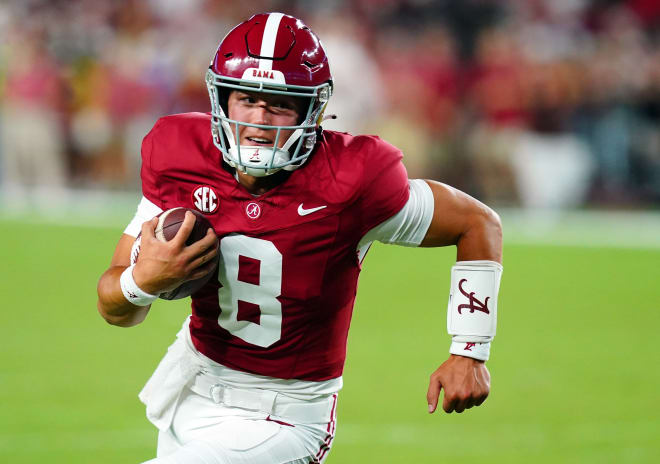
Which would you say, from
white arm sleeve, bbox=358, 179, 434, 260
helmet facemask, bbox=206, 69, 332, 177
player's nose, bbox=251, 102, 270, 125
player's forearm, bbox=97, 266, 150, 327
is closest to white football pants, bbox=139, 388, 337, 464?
player's forearm, bbox=97, 266, 150, 327

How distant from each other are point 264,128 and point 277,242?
1.09 ft

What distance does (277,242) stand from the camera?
9.84 feet

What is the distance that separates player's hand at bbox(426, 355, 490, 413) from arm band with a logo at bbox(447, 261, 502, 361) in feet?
0.12

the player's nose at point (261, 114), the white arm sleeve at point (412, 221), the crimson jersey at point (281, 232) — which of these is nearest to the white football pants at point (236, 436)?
the crimson jersey at point (281, 232)

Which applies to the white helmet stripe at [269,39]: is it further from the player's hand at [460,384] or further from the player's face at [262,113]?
the player's hand at [460,384]

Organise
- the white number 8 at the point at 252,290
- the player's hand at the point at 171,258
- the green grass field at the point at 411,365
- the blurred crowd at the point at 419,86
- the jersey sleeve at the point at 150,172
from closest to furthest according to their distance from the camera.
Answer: the player's hand at the point at 171,258 → the white number 8 at the point at 252,290 → the jersey sleeve at the point at 150,172 → the green grass field at the point at 411,365 → the blurred crowd at the point at 419,86

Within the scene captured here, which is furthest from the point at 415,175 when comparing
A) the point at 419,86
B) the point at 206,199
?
the point at 206,199

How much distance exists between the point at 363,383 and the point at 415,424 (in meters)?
0.69

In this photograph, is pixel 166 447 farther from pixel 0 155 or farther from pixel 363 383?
pixel 0 155

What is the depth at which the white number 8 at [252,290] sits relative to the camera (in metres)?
3.02

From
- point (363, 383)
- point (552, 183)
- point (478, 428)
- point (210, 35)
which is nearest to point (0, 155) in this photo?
point (210, 35)

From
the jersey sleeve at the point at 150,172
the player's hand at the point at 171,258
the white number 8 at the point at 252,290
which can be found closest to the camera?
the player's hand at the point at 171,258

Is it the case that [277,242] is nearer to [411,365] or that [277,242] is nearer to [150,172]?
[150,172]

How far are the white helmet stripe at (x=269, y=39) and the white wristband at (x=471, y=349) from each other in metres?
0.98
